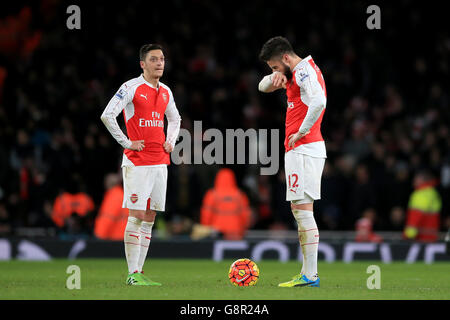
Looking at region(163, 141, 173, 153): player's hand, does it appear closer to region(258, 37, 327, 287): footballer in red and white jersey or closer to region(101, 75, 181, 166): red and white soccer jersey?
region(101, 75, 181, 166): red and white soccer jersey

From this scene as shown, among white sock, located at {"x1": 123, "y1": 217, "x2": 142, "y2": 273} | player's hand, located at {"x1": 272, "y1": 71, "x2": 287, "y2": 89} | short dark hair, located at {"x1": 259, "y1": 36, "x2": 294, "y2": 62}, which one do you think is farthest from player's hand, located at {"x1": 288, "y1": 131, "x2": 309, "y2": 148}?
white sock, located at {"x1": 123, "y1": 217, "x2": 142, "y2": 273}

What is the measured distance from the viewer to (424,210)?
15.7 metres

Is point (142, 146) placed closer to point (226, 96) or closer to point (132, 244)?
point (132, 244)

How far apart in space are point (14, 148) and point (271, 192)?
5.23 m

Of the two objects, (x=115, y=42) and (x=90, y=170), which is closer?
(x=90, y=170)

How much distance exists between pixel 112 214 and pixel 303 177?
762 cm

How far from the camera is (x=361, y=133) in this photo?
718 inches

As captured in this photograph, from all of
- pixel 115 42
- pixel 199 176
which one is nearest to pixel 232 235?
pixel 199 176

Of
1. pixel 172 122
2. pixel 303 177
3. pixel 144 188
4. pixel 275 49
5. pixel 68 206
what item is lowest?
pixel 68 206

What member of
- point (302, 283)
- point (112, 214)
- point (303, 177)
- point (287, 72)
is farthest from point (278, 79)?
point (112, 214)

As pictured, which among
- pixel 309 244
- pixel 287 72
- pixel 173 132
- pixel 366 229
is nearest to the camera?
pixel 309 244

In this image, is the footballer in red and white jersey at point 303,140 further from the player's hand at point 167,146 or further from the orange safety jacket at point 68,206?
the orange safety jacket at point 68,206

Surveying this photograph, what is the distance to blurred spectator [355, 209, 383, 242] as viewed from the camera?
50.9 feet

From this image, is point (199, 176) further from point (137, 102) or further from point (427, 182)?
point (137, 102)
